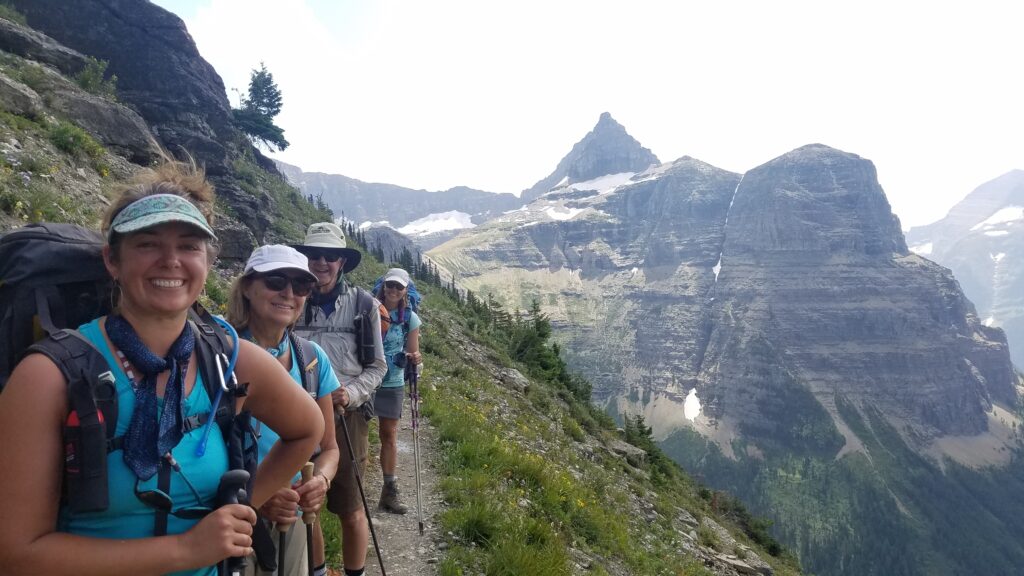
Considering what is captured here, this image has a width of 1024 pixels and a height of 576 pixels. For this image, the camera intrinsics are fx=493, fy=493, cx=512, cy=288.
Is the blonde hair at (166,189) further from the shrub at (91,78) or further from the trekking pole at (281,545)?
the shrub at (91,78)

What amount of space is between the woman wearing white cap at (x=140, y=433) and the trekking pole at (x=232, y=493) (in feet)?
0.27

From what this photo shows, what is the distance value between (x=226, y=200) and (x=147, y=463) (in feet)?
101

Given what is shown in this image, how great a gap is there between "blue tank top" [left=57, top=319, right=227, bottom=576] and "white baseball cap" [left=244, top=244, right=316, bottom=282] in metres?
1.68

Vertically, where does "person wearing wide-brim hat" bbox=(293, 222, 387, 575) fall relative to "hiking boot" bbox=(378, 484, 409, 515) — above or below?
above

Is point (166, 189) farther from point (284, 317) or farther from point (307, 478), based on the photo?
point (307, 478)

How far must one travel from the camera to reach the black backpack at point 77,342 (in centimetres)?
168

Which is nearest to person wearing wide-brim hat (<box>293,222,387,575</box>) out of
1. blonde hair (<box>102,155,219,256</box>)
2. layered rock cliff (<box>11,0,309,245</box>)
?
blonde hair (<box>102,155,219,256</box>)

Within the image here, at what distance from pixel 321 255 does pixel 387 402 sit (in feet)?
9.41

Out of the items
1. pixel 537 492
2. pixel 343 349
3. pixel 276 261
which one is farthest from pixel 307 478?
pixel 537 492

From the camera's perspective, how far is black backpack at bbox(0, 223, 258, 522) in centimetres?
168

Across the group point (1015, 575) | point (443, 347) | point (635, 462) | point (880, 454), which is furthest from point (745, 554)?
point (880, 454)

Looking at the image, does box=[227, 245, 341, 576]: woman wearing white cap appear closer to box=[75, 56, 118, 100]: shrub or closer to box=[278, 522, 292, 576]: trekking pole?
box=[278, 522, 292, 576]: trekking pole

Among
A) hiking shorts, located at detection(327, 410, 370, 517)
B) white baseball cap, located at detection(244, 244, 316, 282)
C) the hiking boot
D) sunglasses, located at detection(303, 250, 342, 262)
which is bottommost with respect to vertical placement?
the hiking boot

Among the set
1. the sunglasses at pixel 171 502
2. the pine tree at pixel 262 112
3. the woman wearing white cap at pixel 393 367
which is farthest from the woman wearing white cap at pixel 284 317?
the pine tree at pixel 262 112
